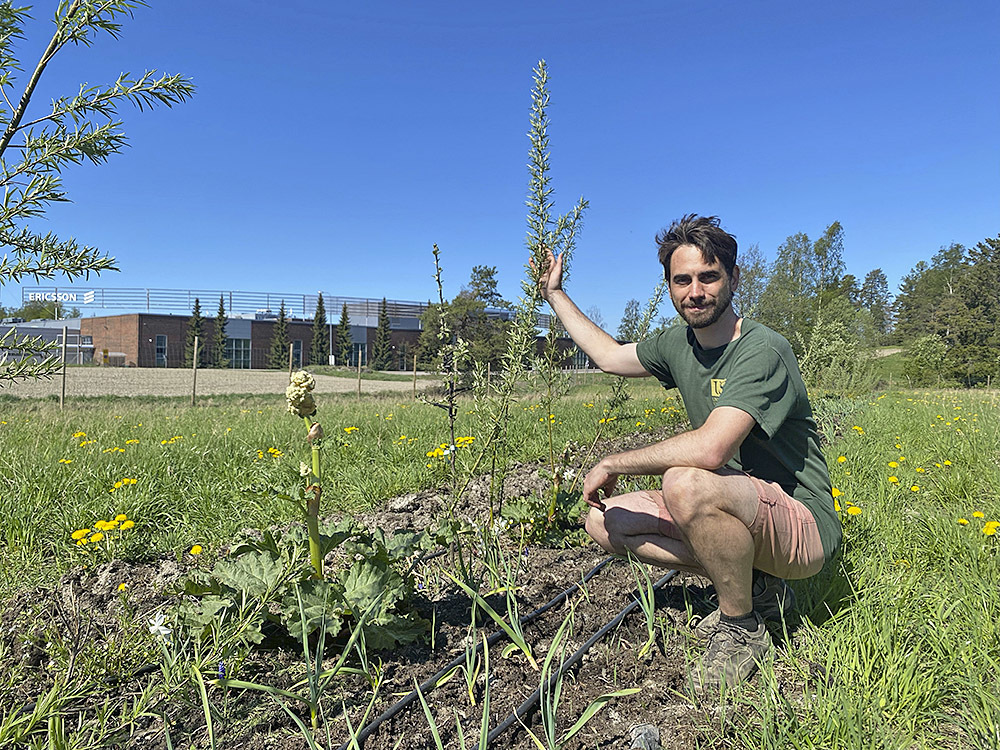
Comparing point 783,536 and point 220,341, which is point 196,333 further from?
point 783,536

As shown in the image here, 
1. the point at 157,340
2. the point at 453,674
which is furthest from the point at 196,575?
the point at 157,340

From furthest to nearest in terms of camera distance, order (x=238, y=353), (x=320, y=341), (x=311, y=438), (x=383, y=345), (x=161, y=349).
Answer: (x=320, y=341) → (x=383, y=345) → (x=238, y=353) → (x=161, y=349) → (x=311, y=438)

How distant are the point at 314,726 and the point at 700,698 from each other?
47.6 inches

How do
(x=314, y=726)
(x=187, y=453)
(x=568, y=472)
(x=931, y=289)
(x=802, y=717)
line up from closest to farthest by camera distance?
(x=314, y=726), (x=802, y=717), (x=568, y=472), (x=187, y=453), (x=931, y=289)

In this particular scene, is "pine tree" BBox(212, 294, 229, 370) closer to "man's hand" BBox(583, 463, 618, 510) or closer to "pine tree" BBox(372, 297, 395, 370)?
"pine tree" BBox(372, 297, 395, 370)

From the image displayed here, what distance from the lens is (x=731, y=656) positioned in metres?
2.04

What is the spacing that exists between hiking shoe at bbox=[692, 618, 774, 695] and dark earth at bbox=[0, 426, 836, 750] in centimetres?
7

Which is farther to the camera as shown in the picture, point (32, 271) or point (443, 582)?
point (443, 582)

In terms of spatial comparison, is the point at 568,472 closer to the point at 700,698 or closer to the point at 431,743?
the point at 700,698

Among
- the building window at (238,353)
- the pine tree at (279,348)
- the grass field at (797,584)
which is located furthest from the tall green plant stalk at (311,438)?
the building window at (238,353)

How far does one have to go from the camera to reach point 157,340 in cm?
4491

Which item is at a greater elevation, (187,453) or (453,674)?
(187,453)

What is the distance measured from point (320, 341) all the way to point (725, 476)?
166 feet

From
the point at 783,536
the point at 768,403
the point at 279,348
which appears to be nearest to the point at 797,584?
the point at 783,536
